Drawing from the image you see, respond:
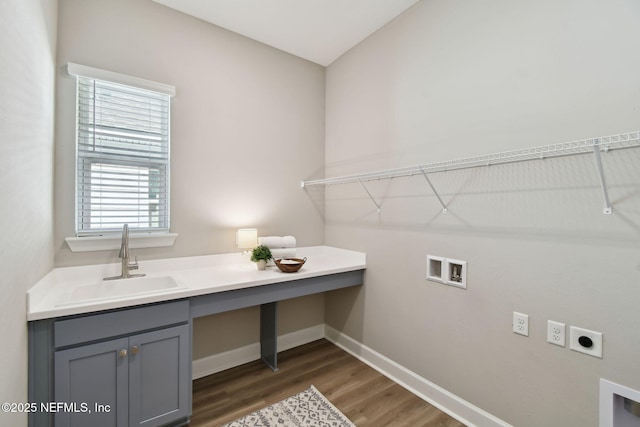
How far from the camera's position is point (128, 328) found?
1496 mm

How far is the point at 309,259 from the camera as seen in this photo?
2.61 meters

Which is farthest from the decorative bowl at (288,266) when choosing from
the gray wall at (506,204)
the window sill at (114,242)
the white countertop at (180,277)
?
the window sill at (114,242)

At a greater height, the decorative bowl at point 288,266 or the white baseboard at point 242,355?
the decorative bowl at point 288,266

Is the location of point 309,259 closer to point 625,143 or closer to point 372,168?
point 372,168

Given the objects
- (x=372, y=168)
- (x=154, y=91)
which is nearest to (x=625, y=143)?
(x=372, y=168)

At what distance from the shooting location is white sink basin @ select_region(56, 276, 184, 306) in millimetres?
1691

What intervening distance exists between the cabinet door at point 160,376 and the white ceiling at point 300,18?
87.2 inches

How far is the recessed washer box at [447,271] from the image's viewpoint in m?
1.78

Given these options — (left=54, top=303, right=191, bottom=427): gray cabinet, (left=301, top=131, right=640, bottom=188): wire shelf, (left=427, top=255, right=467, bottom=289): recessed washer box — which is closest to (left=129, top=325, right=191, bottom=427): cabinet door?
(left=54, top=303, right=191, bottom=427): gray cabinet

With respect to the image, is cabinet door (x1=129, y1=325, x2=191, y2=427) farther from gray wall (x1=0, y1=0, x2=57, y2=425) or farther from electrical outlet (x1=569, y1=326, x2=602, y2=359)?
electrical outlet (x1=569, y1=326, x2=602, y2=359)

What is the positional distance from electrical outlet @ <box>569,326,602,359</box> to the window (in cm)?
246

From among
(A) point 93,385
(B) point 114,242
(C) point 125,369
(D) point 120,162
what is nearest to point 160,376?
(C) point 125,369

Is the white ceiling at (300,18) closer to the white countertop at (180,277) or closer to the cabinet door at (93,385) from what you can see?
the white countertop at (180,277)

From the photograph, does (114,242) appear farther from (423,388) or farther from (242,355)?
→ (423,388)
